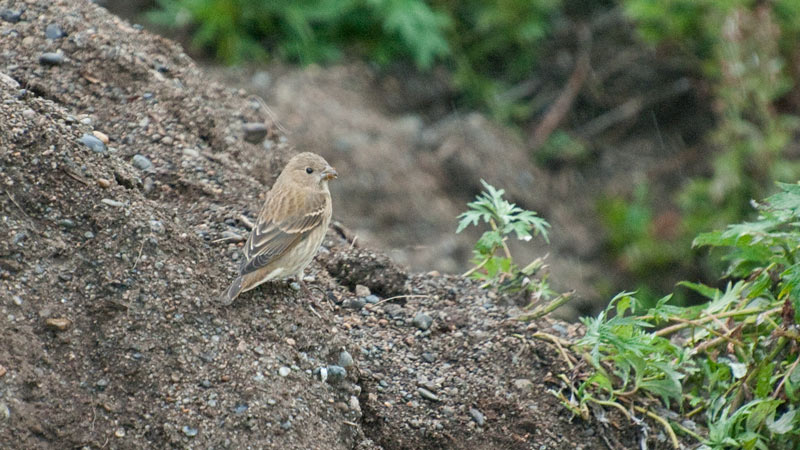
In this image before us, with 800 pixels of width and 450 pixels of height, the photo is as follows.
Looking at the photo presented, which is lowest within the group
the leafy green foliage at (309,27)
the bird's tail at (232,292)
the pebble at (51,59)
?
the leafy green foliage at (309,27)

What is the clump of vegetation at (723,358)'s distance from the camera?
490 centimetres

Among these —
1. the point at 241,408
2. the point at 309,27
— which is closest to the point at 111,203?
the point at 241,408

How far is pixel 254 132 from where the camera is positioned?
20.3 feet

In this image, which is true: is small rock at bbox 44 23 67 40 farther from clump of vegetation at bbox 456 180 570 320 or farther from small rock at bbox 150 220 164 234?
clump of vegetation at bbox 456 180 570 320

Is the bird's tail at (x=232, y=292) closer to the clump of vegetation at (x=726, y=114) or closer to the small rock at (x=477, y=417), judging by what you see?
the small rock at (x=477, y=417)

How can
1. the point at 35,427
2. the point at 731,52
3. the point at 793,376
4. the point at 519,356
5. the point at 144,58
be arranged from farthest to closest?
the point at 731,52 → the point at 144,58 → the point at 519,356 → the point at 793,376 → the point at 35,427

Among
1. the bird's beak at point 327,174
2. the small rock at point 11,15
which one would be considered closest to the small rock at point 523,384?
the bird's beak at point 327,174

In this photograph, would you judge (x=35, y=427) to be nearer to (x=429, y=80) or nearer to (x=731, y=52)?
(x=429, y=80)

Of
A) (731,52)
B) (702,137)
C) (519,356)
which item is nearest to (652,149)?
(702,137)

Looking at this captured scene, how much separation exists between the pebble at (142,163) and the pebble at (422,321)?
5.10 feet

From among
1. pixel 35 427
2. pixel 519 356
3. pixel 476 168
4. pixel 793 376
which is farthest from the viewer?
pixel 476 168

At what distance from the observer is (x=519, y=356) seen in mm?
5305

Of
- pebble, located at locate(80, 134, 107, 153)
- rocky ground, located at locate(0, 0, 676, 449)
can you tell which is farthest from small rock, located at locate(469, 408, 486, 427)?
pebble, located at locate(80, 134, 107, 153)

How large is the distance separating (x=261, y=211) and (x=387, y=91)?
5.18 metres
